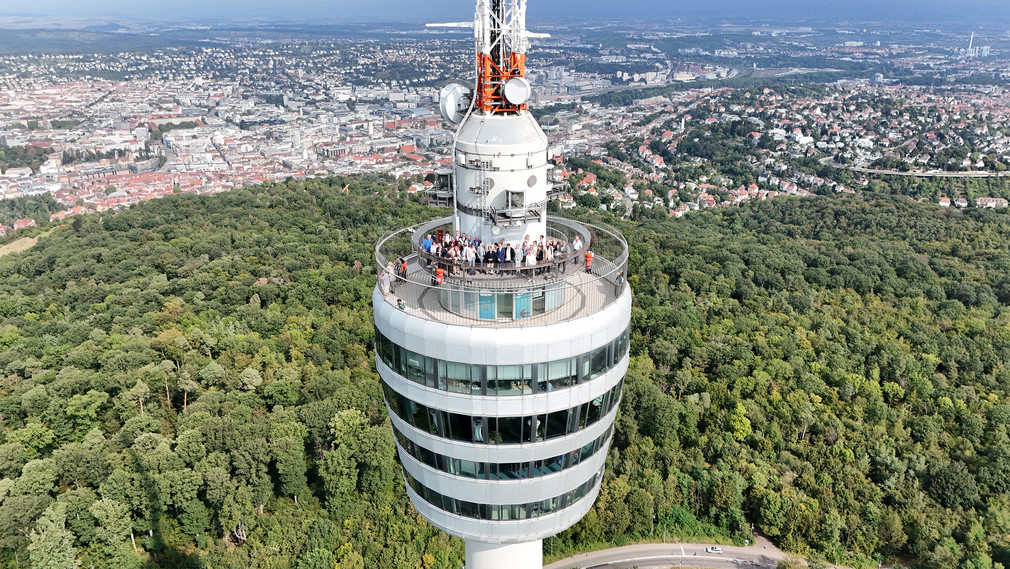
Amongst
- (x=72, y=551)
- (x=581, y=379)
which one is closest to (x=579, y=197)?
(x=72, y=551)

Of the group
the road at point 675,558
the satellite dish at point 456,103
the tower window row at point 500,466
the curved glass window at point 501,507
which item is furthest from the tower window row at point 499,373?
the road at point 675,558

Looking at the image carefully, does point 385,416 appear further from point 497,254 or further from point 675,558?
point 497,254

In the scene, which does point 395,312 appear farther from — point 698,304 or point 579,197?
point 579,197

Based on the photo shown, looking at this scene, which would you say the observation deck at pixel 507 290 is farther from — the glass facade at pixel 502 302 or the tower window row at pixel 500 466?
the tower window row at pixel 500 466

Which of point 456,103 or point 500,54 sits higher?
point 500,54

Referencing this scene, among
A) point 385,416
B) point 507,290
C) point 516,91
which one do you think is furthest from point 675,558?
point 516,91

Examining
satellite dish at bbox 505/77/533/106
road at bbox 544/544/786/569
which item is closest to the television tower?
satellite dish at bbox 505/77/533/106
